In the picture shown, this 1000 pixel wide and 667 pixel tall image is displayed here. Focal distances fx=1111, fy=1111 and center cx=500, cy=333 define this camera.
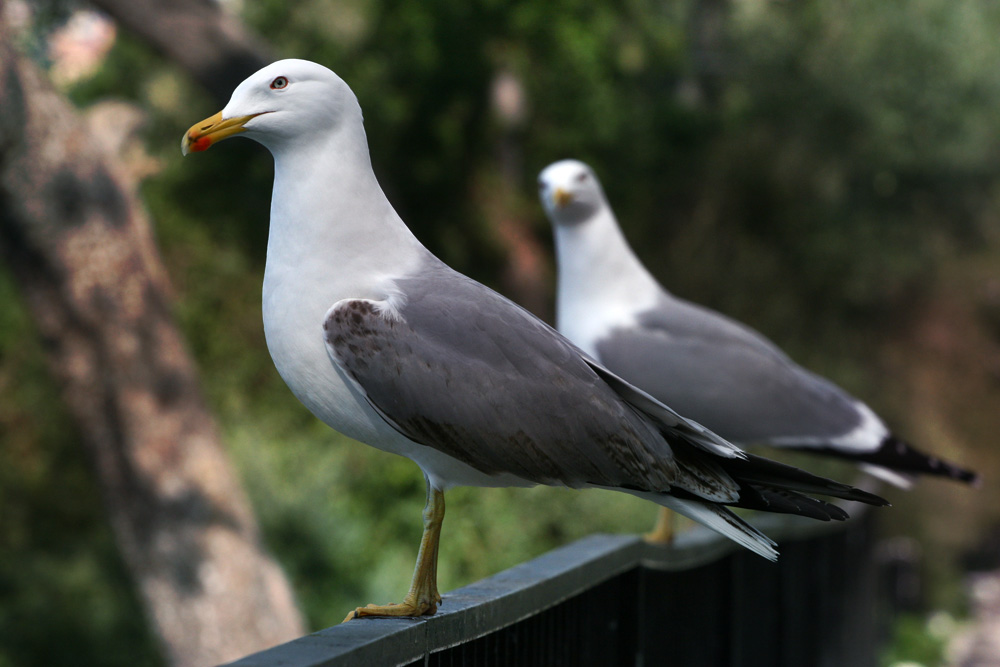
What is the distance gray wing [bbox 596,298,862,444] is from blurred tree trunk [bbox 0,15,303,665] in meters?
3.37

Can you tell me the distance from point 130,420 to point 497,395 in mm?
4863

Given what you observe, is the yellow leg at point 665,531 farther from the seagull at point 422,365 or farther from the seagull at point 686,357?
the seagull at point 422,365

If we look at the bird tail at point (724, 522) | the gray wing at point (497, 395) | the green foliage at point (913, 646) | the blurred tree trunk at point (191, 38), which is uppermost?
the blurred tree trunk at point (191, 38)

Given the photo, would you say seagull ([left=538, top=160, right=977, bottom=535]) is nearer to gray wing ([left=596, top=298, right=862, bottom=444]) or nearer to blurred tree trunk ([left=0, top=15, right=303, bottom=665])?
gray wing ([left=596, top=298, right=862, bottom=444])

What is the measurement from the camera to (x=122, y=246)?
20.6 feet

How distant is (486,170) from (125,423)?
7.94 metres

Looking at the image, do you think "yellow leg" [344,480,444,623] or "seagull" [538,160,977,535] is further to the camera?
"seagull" [538,160,977,535]

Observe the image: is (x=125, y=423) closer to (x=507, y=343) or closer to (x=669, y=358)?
(x=669, y=358)

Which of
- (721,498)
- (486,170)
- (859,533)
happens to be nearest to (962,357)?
(486,170)

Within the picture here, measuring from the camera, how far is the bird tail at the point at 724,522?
6.16ft

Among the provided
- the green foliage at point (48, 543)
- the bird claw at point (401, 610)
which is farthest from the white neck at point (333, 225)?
the green foliage at point (48, 543)

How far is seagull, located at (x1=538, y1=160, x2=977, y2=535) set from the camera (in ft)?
11.8

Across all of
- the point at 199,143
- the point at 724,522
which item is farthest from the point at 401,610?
the point at 199,143

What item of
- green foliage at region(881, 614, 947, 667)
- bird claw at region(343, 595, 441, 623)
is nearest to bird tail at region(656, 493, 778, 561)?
bird claw at region(343, 595, 441, 623)
